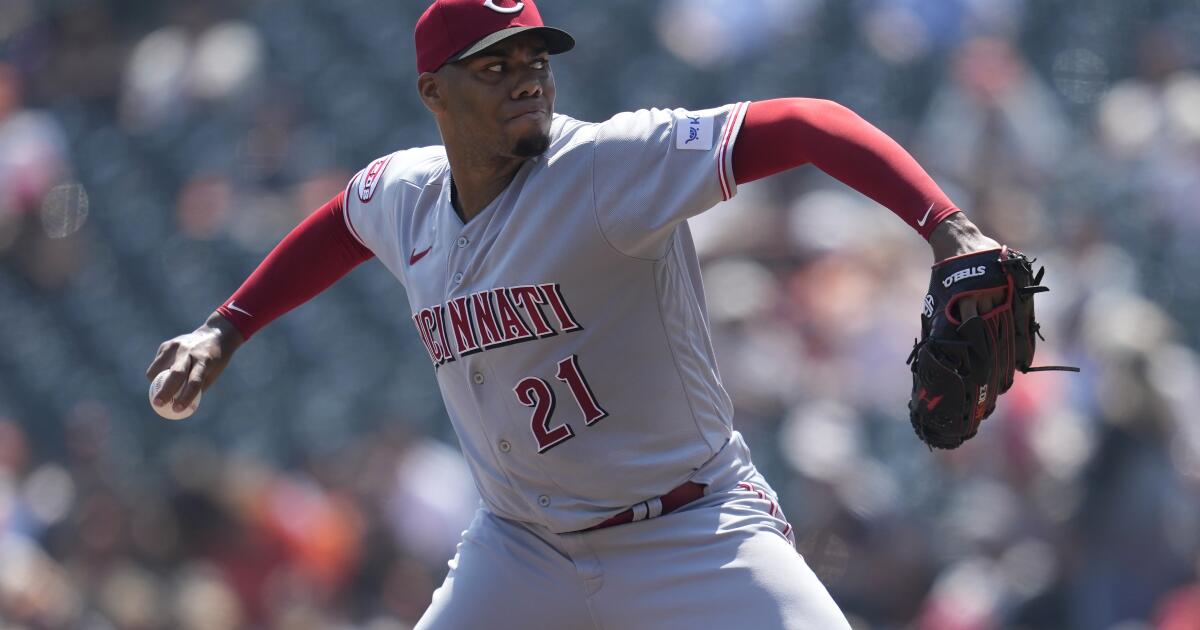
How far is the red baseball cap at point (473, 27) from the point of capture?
2.67m

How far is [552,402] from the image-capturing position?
8.62ft

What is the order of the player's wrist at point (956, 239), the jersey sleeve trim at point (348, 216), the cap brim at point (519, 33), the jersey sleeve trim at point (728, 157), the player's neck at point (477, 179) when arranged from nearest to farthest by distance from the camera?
the player's wrist at point (956, 239)
the jersey sleeve trim at point (728, 157)
the cap brim at point (519, 33)
the player's neck at point (477, 179)
the jersey sleeve trim at point (348, 216)

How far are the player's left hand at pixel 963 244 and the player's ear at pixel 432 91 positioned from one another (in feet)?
3.38

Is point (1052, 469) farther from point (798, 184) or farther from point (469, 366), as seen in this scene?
point (469, 366)

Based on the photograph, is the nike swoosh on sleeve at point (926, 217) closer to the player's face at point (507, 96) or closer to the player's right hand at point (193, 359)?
the player's face at point (507, 96)

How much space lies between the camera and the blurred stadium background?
4.83m

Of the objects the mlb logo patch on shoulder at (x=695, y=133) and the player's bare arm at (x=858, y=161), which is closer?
the player's bare arm at (x=858, y=161)

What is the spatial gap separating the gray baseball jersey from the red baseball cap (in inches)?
7.3

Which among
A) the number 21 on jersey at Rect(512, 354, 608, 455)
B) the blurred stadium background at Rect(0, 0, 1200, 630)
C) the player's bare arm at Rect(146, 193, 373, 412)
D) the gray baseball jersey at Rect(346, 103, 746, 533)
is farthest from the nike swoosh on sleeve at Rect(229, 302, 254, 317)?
the blurred stadium background at Rect(0, 0, 1200, 630)

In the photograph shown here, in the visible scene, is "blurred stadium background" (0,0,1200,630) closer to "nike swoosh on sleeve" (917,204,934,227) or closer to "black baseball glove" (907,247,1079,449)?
"black baseball glove" (907,247,1079,449)

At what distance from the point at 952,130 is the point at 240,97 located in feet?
→ 11.8

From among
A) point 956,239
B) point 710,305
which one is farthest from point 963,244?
point 710,305

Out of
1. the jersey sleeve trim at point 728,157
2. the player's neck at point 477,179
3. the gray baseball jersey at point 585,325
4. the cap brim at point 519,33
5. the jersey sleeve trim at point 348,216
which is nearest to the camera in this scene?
the jersey sleeve trim at point 728,157

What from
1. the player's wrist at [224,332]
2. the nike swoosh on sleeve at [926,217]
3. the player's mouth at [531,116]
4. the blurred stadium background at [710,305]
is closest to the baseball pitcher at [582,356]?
the player's mouth at [531,116]
